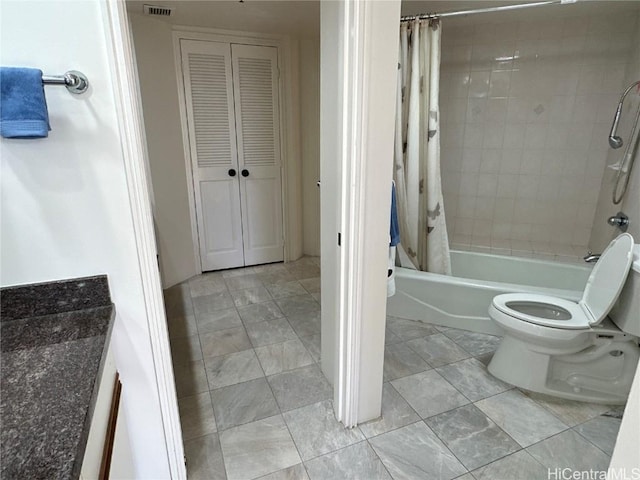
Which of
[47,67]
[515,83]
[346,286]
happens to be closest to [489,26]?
[515,83]

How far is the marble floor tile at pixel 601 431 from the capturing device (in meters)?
1.64

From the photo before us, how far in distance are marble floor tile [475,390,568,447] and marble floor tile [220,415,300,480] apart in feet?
3.29

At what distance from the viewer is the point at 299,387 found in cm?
203

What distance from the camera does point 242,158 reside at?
3514 mm

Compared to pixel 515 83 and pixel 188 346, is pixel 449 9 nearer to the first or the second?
pixel 515 83

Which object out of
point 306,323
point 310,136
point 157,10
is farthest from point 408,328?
point 157,10

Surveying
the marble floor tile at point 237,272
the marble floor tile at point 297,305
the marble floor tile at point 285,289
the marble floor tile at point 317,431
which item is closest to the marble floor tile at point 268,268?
the marble floor tile at point 237,272

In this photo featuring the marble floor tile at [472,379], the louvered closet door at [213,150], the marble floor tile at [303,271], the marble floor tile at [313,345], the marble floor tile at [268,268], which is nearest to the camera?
the marble floor tile at [472,379]

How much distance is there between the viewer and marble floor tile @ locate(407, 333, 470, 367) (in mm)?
2252

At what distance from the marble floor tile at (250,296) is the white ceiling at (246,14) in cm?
219

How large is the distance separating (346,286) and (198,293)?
2.06 m

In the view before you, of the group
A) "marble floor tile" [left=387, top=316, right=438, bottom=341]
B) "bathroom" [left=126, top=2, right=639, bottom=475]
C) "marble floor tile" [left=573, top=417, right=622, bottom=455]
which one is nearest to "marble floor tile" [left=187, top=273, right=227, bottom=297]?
"bathroom" [left=126, top=2, right=639, bottom=475]

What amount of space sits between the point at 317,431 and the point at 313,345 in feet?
2.41

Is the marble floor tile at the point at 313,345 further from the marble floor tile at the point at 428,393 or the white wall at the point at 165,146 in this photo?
the white wall at the point at 165,146
